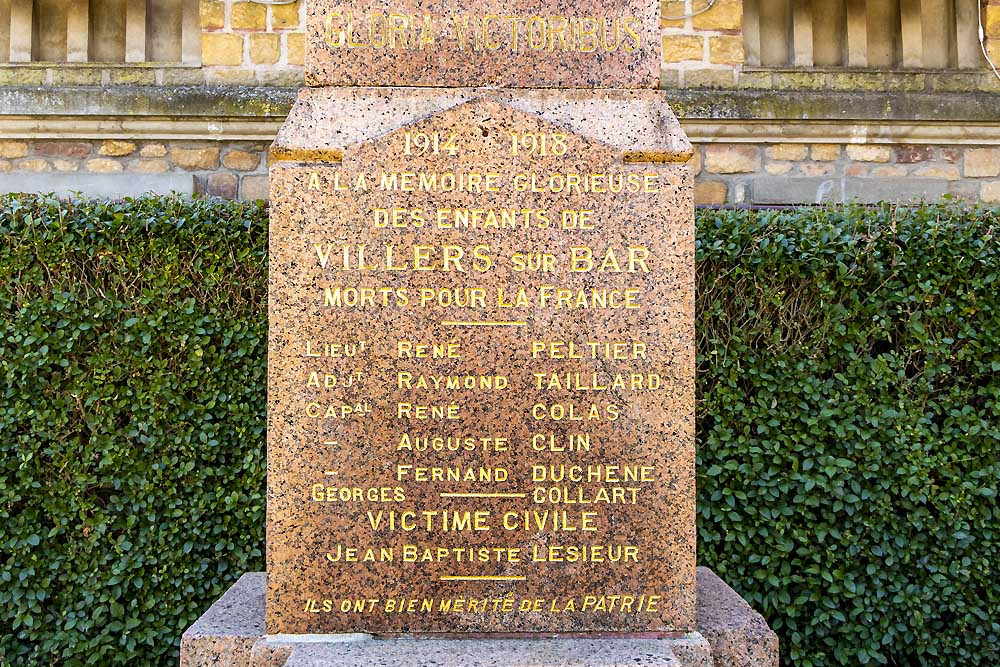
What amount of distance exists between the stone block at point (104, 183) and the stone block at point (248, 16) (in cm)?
117

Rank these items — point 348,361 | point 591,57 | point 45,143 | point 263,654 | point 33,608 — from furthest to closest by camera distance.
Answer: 1. point 45,143
2. point 33,608
3. point 591,57
4. point 348,361
5. point 263,654

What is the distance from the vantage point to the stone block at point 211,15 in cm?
562

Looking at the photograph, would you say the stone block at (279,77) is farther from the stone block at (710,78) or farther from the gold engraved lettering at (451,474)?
the gold engraved lettering at (451,474)

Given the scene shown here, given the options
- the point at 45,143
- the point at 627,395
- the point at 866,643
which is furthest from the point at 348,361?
the point at 45,143

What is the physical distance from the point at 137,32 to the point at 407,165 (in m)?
4.47

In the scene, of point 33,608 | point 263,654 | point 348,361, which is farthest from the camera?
point 33,608

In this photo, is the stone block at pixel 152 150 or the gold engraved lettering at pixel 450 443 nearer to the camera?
the gold engraved lettering at pixel 450 443

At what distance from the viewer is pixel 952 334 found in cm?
392

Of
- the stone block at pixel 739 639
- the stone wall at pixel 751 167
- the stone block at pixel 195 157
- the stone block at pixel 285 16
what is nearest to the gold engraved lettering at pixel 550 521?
the stone block at pixel 739 639

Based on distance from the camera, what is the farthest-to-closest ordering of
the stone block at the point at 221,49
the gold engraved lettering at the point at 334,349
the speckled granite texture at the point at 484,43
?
the stone block at the point at 221,49 → the speckled granite texture at the point at 484,43 → the gold engraved lettering at the point at 334,349

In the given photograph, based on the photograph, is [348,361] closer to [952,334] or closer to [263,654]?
[263,654]

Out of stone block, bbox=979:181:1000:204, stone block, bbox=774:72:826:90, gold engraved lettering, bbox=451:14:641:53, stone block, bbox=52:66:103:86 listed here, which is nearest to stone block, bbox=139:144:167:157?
stone block, bbox=52:66:103:86

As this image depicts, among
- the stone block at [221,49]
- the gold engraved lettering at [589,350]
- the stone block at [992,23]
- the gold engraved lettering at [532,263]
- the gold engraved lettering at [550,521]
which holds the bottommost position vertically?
the gold engraved lettering at [550,521]

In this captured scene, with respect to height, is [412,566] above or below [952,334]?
below
